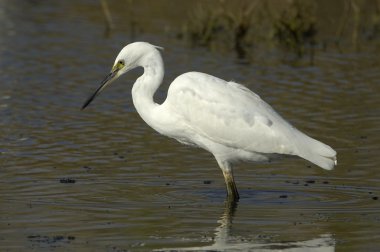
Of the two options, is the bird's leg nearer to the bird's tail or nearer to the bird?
the bird

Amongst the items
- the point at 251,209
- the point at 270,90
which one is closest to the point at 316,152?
the point at 251,209

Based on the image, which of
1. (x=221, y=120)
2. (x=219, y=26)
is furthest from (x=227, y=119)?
(x=219, y=26)

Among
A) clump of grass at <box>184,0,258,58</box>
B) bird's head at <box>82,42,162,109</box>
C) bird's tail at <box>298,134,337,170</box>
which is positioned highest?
bird's head at <box>82,42,162,109</box>

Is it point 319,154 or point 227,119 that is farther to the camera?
point 227,119

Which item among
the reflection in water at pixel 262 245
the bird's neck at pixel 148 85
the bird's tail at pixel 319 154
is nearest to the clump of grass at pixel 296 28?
the bird's neck at pixel 148 85

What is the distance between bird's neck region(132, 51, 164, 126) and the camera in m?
10.1

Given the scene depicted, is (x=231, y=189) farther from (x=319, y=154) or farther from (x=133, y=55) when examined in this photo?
(x=133, y=55)

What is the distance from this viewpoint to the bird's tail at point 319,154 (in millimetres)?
9680

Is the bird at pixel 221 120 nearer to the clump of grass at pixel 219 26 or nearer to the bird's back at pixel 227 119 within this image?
the bird's back at pixel 227 119

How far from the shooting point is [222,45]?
66.1 feet

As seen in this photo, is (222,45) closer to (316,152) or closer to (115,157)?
(115,157)

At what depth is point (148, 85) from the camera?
10094 mm

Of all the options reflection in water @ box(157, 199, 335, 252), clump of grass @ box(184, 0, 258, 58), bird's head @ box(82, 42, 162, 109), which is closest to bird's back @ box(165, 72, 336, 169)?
bird's head @ box(82, 42, 162, 109)

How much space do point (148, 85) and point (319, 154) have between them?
1762mm
